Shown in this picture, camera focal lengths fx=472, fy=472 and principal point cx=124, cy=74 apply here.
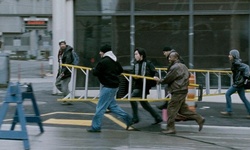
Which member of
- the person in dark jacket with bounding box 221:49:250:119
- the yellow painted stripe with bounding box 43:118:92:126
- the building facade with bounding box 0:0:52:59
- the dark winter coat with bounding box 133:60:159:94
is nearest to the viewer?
the dark winter coat with bounding box 133:60:159:94

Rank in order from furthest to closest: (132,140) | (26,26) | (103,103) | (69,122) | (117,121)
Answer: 1. (26,26)
2. (117,121)
3. (69,122)
4. (103,103)
5. (132,140)

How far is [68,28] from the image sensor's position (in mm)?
14938

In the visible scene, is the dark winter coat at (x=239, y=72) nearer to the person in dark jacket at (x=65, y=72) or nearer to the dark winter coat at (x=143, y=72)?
the dark winter coat at (x=143, y=72)

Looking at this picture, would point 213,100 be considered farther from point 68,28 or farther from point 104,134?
point 104,134

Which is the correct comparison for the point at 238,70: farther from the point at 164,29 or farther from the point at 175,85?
the point at 164,29

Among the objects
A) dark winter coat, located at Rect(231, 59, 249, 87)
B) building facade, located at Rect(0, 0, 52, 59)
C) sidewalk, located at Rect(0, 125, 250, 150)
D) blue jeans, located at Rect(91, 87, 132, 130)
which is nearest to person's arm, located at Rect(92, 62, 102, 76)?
blue jeans, located at Rect(91, 87, 132, 130)

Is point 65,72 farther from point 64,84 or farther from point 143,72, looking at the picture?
point 143,72

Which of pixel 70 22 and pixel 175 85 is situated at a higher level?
pixel 70 22

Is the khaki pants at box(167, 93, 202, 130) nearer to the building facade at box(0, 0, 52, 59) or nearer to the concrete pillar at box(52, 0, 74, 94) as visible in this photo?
the concrete pillar at box(52, 0, 74, 94)

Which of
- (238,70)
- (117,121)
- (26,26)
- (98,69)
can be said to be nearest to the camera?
(98,69)

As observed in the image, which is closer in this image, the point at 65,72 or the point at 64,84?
the point at 65,72

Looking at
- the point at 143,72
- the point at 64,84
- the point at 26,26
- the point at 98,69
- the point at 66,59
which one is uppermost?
the point at 26,26

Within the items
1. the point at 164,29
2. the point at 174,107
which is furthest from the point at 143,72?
the point at 164,29

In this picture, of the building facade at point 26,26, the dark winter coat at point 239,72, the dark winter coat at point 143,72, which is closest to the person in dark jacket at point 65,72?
the dark winter coat at point 143,72
